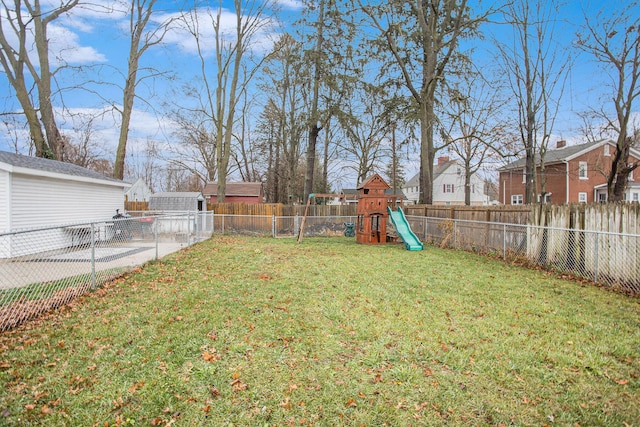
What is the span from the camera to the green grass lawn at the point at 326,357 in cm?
262

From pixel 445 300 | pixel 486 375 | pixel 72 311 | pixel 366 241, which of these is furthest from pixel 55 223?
pixel 486 375

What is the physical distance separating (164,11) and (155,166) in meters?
29.9

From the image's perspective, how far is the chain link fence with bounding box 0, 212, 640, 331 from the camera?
521 cm

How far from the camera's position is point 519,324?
4426 millimetres

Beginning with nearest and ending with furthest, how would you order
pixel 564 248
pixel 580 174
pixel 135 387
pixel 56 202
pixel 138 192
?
pixel 135 387, pixel 564 248, pixel 56 202, pixel 580 174, pixel 138 192

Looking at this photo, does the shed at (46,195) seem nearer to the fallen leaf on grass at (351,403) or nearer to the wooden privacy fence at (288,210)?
the wooden privacy fence at (288,210)

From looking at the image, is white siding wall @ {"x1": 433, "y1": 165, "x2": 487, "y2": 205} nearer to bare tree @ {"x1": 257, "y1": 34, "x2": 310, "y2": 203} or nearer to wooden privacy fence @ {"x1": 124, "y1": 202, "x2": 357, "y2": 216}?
bare tree @ {"x1": 257, "y1": 34, "x2": 310, "y2": 203}

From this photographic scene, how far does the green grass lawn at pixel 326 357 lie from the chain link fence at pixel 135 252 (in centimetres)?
50

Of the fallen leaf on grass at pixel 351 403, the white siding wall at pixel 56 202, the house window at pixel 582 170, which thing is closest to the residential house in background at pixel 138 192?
the white siding wall at pixel 56 202

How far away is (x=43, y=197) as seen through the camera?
1074 centimetres

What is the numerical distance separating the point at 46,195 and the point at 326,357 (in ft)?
38.0

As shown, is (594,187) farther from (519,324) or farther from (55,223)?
(55,223)

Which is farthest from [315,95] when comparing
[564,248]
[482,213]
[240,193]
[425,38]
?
[564,248]

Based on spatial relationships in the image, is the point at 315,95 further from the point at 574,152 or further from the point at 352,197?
the point at 574,152
